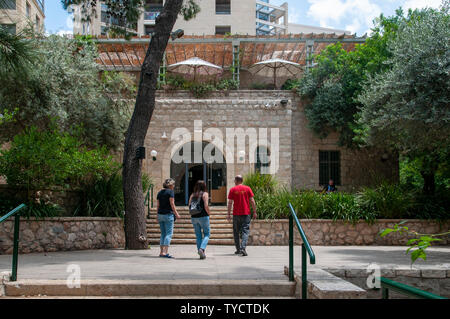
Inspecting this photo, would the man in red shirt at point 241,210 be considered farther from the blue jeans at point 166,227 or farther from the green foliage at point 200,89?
the green foliage at point 200,89

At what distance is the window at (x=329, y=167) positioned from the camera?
1702 centimetres

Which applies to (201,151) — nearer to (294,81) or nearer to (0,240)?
(294,81)

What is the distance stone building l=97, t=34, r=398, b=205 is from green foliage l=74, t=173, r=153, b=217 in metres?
4.18

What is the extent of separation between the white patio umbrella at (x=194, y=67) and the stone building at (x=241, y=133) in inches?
26.1

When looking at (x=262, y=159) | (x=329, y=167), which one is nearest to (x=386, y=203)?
(x=262, y=159)

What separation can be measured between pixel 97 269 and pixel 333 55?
14113 mm

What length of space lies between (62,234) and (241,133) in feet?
25.3

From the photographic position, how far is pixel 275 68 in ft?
58.7

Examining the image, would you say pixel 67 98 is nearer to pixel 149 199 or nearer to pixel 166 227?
pixel 149 199

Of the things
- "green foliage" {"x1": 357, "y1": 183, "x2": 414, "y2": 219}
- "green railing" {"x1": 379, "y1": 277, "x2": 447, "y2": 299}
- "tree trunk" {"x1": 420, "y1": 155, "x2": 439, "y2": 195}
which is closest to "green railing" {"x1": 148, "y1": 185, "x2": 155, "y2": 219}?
"green foliage" {"x1": 357, "y1": 183, "x2": 414, "y2": 219}

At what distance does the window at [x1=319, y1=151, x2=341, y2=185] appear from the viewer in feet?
55.8

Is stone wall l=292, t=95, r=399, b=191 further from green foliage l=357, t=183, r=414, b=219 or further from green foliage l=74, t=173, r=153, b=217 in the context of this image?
green foliage l=74, t=173, r=153, b=217

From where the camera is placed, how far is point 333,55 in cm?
1725

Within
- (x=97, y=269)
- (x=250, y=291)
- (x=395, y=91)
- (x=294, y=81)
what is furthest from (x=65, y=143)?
(x=294, y=81)
